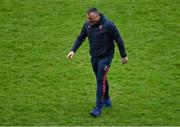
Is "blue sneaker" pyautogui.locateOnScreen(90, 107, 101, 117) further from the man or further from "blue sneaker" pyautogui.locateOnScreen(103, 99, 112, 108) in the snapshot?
"blue sneaker" pyautogui.locateOnScreen(103, 99, 112, 108)

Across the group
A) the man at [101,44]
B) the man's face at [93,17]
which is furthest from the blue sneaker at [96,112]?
the man's face at [93,17]

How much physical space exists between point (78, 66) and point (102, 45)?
282 centimetres

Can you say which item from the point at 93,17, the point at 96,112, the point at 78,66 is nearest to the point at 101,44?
the point at 93,17

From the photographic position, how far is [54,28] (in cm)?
1636

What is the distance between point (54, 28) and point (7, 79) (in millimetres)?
3232

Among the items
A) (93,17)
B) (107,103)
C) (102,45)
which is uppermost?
(93,17)

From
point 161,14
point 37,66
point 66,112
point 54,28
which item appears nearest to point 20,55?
point 37,66

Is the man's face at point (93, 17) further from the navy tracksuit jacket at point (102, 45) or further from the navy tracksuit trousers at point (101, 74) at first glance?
the navy tracksuit trousers at point (101, 74)

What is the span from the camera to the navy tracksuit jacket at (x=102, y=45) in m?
11.5

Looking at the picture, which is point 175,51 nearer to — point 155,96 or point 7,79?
point 155,96

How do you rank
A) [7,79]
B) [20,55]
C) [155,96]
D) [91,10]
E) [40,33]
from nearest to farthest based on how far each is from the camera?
[91,10], [155,96], [7,79], [20,55], [40,33]

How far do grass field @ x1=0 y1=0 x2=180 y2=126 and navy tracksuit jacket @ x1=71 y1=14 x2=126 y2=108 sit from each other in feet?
2.26

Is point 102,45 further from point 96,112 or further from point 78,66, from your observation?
point 78,66

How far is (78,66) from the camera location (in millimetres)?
14336
